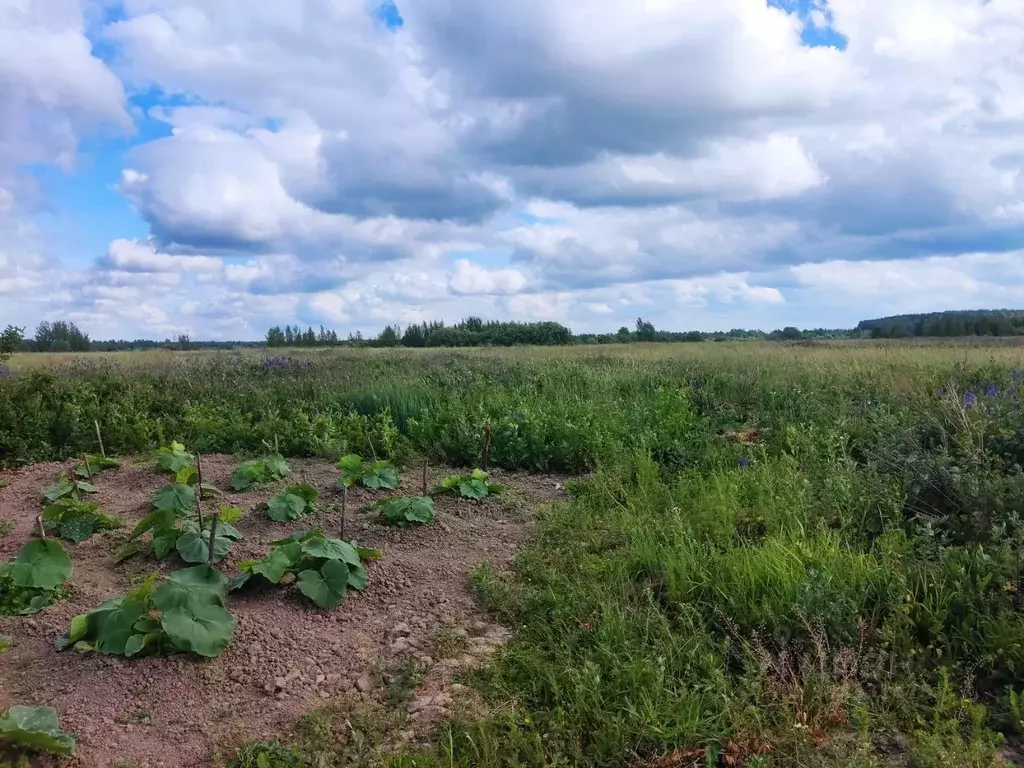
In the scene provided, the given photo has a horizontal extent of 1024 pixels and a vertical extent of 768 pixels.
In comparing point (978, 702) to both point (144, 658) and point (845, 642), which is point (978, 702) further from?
point (144, 658)

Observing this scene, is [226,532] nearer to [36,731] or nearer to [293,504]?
[293,504]

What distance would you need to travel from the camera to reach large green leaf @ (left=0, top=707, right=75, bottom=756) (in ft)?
8.41

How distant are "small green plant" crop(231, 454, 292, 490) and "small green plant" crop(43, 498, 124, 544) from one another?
4.07ft

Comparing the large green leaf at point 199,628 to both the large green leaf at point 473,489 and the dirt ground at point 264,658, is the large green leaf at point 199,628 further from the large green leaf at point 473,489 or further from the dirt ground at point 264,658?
the large green leaf at point 473,489

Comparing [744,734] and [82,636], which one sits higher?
[82,636]

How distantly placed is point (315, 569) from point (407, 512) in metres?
1.17

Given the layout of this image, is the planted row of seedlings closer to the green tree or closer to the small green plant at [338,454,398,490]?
the small green plant at [338,454,398,490]

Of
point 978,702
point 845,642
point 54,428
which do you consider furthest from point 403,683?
point 54,428

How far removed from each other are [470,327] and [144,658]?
38960 millimetres

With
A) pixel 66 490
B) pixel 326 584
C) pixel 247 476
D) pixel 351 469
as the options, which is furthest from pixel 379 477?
pixel 66 490

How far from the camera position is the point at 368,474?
6.10 metres

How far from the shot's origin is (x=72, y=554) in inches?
183

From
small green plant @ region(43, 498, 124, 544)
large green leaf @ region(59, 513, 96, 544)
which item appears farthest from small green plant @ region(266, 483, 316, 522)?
large green leaf @ region(59, 513, 96, 544)

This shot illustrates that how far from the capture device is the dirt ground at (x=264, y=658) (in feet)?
9.84
